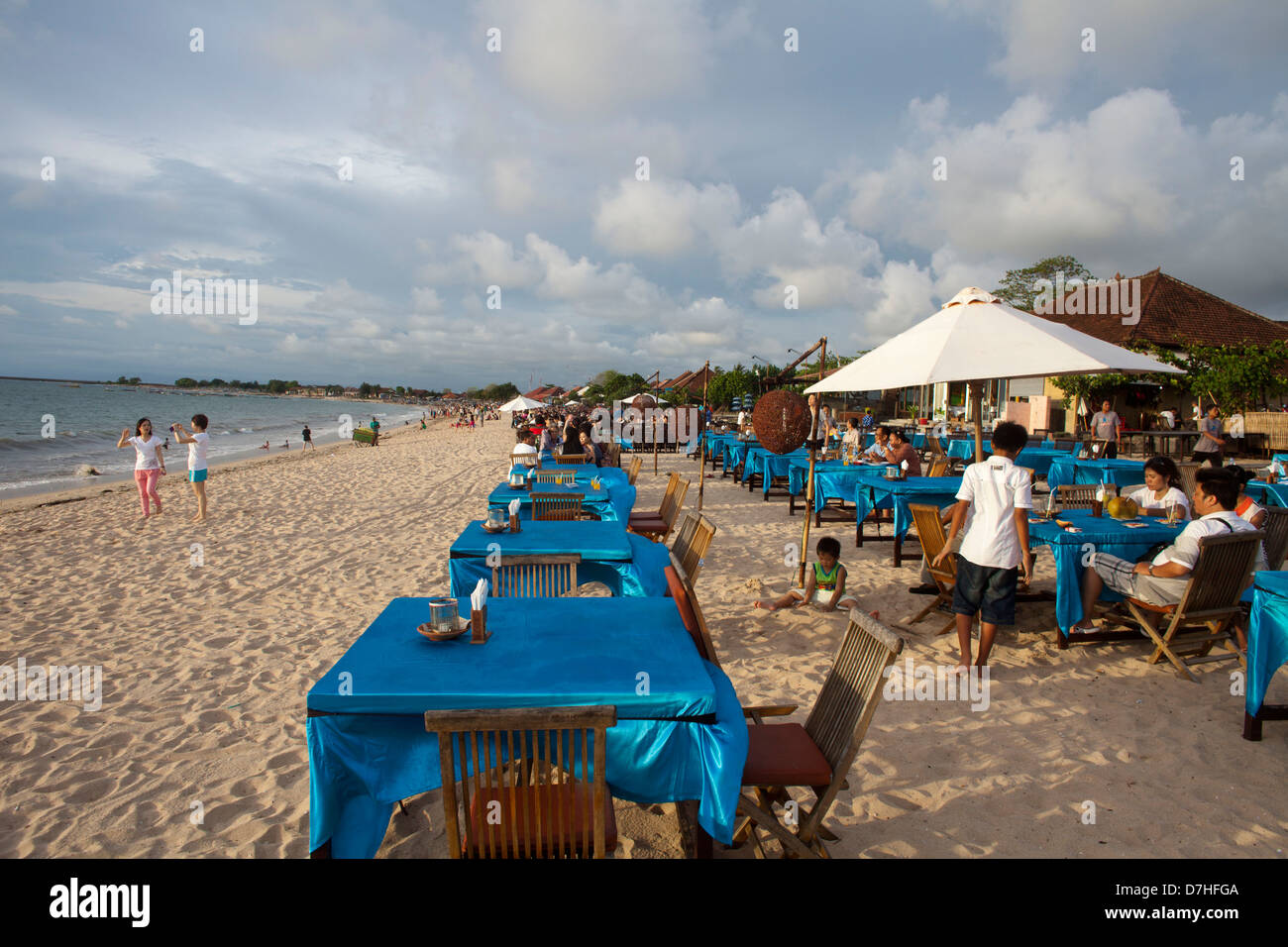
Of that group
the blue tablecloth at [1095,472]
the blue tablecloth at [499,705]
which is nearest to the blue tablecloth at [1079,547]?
the blue tablecloth at [499,705]

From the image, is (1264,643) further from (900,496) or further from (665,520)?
(665,520)

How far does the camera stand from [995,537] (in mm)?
3896

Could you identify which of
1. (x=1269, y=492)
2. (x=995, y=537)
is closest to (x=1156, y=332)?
(x=1269, y=492)

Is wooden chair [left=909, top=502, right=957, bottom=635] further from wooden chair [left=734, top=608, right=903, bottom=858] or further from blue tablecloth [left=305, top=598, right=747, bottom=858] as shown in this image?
blue tablecloth [left=305, top=598, right=747, bottom=858]

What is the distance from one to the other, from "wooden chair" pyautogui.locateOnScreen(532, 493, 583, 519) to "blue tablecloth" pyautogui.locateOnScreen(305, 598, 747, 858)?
4.02 m

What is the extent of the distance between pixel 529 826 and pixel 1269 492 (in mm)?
9038

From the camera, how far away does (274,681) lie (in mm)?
4066

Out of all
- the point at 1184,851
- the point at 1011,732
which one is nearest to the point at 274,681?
the point at 1011,732

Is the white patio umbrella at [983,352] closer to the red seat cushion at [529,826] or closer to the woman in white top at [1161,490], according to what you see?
the woman in white top at [1161,490]

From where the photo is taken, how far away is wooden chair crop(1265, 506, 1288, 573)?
15.1ft

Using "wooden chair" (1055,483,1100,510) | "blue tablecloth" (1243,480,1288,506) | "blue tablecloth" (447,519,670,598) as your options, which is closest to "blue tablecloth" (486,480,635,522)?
"blue tablecloth" (447,519,670,598)

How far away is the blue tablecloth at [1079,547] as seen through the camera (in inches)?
173

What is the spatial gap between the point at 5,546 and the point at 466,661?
9.52 metres
